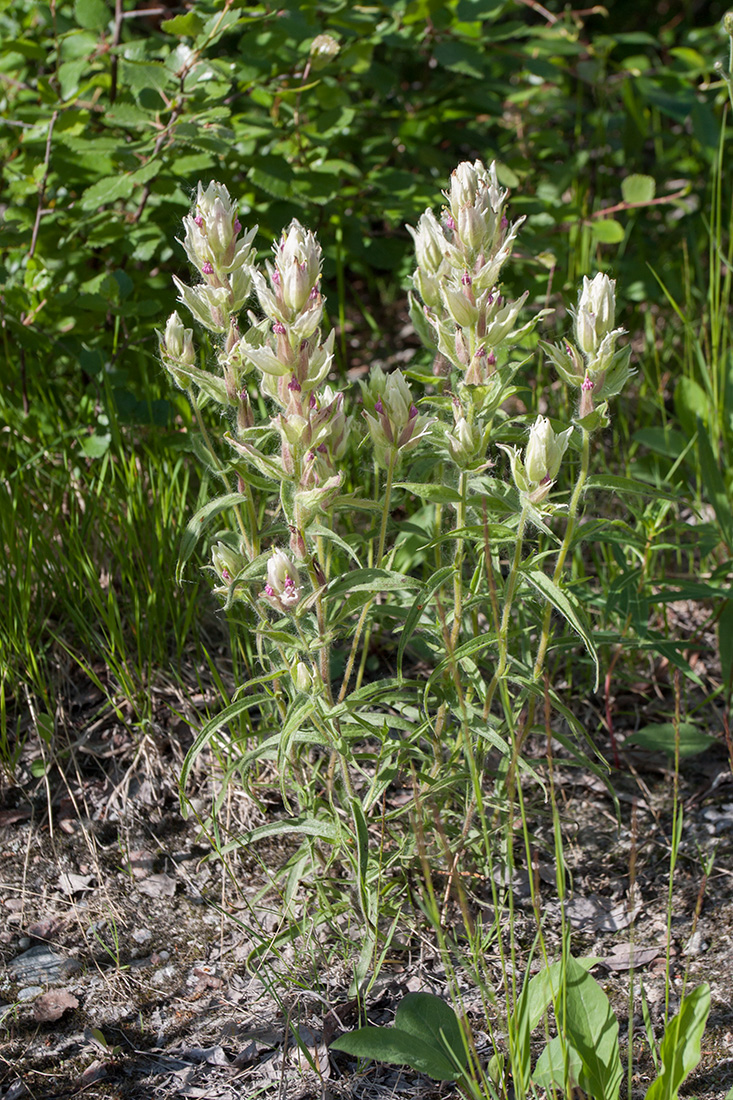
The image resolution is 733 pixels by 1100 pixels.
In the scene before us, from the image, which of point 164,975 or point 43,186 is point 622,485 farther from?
point 43,186

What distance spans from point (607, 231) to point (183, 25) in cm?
148

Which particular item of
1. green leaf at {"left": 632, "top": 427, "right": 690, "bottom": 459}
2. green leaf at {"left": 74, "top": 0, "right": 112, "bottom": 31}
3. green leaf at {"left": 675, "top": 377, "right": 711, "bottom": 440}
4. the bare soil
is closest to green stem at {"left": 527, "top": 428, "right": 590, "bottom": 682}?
the bare soil

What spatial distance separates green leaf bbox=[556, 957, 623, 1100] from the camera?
1446 millimetres

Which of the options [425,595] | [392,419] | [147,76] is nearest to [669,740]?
[425,595]

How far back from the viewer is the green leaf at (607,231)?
3.02m

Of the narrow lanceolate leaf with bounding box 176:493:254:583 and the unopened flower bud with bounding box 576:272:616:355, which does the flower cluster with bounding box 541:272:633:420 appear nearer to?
the unopened flower bud with bounding box 576:272:616:355

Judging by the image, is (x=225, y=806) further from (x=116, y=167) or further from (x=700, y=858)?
(x=116, y=167)

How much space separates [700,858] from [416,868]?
621 millimetres

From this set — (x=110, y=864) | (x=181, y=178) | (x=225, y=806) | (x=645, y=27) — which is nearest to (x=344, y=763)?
(x=225, y=806)

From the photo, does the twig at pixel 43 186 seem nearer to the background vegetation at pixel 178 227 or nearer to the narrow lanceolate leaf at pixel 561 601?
the background vegetation at pixel 178 227

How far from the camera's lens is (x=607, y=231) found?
120 inches

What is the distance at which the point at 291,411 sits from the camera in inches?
55.9

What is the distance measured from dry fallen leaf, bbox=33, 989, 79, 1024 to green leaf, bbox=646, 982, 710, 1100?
3.56ft

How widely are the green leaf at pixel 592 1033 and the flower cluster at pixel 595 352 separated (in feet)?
3.06
